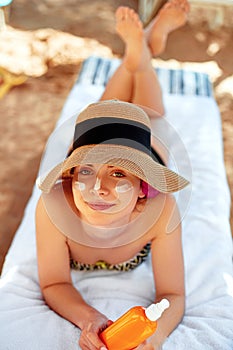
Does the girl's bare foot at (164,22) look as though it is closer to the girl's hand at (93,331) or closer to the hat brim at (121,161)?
the hat brim at (121,161)

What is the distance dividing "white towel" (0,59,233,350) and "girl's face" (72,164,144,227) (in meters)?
0.25

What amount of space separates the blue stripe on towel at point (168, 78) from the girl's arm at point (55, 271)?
101 centimetres

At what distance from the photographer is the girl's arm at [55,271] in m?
1.14

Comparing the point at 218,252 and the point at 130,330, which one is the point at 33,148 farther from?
the point at 130,330

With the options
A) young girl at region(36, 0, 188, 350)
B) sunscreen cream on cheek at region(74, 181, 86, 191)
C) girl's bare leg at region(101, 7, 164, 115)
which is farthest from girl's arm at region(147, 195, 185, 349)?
girl's bare leg at region(101, 7, 164, 115)

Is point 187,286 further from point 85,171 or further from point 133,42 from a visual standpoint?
point 133,42

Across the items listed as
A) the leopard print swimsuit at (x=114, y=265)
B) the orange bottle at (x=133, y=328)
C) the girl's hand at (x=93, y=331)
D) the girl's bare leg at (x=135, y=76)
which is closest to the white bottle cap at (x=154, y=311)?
the orange bottle at (x=133, y=328)

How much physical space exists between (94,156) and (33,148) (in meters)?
1.13

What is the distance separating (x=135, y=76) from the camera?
1.64 metres

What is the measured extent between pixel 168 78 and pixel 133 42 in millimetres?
512

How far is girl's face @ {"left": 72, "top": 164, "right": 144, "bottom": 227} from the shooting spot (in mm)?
1015

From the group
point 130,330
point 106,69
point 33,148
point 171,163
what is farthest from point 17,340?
point 106,69

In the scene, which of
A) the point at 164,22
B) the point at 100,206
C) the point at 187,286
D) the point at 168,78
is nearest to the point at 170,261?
the point at 187,286

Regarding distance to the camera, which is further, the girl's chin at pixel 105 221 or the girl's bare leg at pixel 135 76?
the girl's bare leg at pixel 135 76
